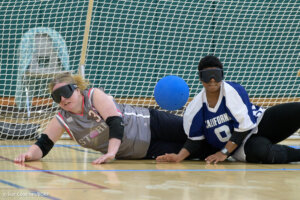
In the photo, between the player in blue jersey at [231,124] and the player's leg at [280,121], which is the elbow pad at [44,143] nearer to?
the player in blue jersey at [231,124]

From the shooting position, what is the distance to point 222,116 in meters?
3.84

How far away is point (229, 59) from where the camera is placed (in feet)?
29.2

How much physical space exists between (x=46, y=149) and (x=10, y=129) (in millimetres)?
1824

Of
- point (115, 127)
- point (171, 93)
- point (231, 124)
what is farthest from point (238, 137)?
point (171, 93)

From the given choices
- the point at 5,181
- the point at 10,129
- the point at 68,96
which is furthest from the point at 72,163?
the point at 10,129

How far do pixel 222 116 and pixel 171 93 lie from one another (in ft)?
3.58

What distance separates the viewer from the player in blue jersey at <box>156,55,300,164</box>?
12.4 ft

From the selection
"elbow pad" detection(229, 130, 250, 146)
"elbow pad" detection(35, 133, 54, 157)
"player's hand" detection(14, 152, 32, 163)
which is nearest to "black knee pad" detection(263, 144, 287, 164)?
"elbow pad" detection(229, 130, 250, 146)

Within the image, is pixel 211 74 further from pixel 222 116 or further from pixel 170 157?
pixel 170 157

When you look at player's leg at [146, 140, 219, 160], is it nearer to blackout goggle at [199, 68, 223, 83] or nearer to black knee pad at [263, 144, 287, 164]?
black knee pad at [263, 144, 287, 164]

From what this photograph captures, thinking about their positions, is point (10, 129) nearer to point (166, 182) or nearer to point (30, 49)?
point (30, 49)

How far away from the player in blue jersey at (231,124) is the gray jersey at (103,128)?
21cm

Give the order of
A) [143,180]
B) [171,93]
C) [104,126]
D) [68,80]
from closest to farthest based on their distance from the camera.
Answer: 1. [143,180]
2. [68,80]
3. [104,126]
4. [171,93]

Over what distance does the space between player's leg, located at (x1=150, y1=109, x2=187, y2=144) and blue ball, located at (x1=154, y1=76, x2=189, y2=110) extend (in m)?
0.68
